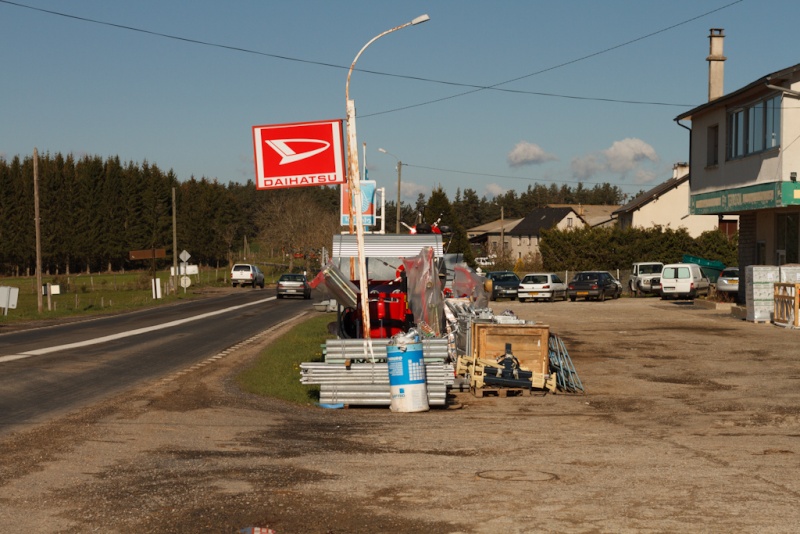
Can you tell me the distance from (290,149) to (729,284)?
2975 centimetres

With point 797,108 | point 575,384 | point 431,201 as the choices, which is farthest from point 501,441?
point 431,201

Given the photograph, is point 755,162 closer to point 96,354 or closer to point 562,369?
point 562,369

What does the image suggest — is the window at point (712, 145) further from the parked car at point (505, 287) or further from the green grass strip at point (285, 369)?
the green grass strip at point (285, 369)

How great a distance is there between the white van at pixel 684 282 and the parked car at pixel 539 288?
5.85m

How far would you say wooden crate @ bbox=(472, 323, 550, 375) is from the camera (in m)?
16.8

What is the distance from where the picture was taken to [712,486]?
857cm

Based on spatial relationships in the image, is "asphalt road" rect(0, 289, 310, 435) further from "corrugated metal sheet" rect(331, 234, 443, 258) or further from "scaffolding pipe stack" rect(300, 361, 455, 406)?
"corrugated metal sheet" rect(331, 234, 443, 258)

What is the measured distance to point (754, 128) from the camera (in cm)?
3338

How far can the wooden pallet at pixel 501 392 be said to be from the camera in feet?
50.8

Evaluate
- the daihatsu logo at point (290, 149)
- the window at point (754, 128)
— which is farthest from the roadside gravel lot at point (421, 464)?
the window at point (754, 128)

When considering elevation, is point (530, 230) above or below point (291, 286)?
above

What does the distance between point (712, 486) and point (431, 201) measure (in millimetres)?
96561

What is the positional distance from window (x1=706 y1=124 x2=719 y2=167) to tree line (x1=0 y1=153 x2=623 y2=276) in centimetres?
4871

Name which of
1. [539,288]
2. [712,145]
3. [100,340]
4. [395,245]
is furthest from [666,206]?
[100,340]
